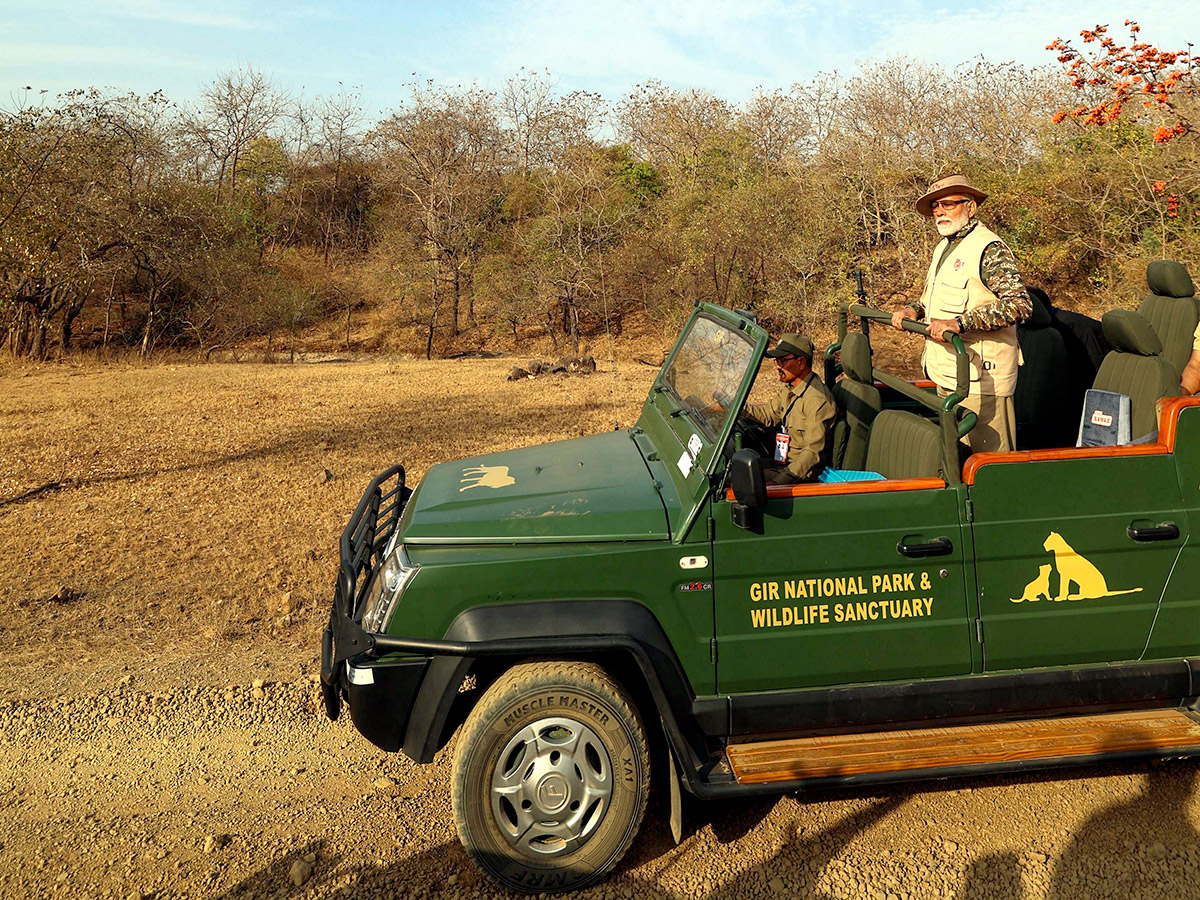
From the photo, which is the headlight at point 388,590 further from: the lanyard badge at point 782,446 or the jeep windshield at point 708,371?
the lanyard badge at point 782,446

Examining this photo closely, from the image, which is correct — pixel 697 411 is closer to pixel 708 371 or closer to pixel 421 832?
pixel 708 371

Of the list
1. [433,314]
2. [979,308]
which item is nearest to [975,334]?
[979,308]

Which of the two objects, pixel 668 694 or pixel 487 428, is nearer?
pixel 668 694

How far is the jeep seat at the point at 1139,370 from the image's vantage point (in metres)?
4.14

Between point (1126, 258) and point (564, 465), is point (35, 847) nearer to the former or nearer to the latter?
point (564, 465)

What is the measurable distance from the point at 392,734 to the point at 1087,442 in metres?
3.16

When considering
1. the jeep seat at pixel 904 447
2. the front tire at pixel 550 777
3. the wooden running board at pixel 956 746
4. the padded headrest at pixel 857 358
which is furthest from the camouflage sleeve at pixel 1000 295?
the front tire at pixel 550 777

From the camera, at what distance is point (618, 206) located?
22.0m

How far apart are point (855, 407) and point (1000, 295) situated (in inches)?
31.1

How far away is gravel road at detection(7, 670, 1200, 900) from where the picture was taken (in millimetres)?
3332

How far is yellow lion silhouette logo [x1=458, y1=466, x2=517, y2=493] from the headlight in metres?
0.52

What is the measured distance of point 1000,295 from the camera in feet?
14.5

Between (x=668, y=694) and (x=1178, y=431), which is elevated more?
(x=1178, y=431)

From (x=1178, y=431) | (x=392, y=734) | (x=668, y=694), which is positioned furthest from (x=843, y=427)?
(x=392, y=734)
